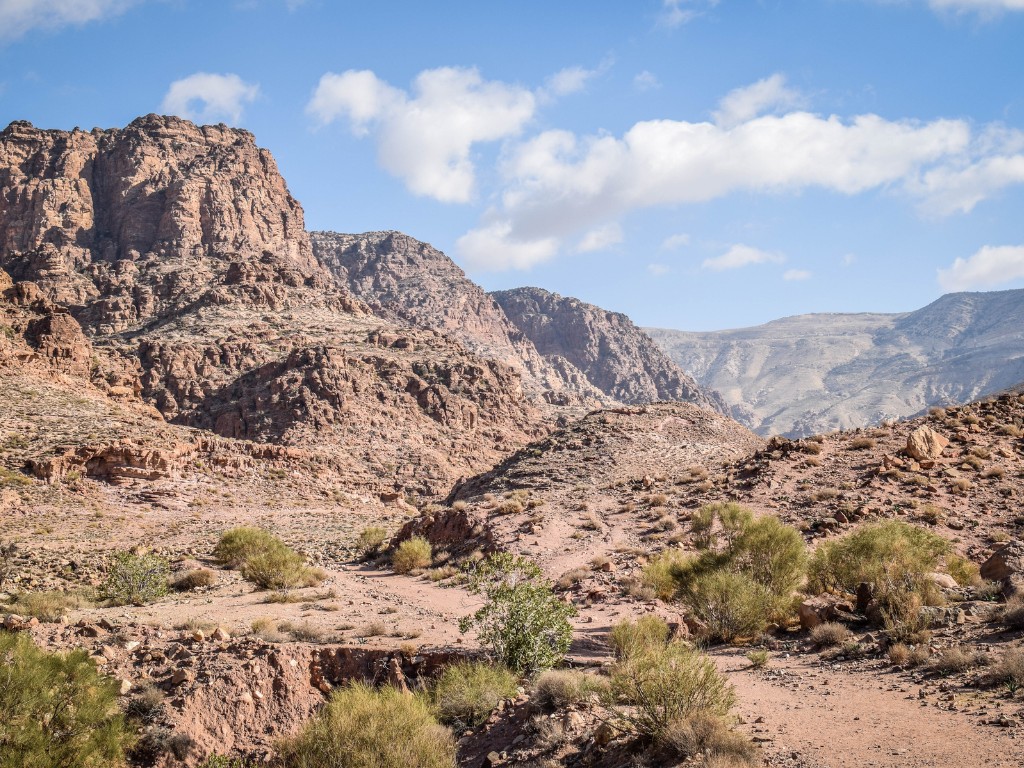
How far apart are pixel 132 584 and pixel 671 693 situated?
53.1 feet

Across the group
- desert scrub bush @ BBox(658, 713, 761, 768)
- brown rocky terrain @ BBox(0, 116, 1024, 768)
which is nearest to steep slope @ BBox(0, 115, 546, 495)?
brown rocky terrain @ BBox(0, 116, 1024, 768)

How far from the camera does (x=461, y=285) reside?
19012cm

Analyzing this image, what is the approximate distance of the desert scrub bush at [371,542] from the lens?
29406mm

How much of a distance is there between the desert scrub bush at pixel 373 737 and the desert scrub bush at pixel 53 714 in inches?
94.7

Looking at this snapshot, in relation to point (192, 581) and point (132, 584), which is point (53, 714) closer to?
point (132, 584)

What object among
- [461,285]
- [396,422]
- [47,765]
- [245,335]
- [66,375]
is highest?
[461,285]

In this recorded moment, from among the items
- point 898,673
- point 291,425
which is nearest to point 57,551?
point 898,673

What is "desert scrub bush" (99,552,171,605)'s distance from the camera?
717 inches

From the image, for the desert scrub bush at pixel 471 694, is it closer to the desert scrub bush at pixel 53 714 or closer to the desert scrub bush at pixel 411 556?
the desert scrub bush at pixel 53 714

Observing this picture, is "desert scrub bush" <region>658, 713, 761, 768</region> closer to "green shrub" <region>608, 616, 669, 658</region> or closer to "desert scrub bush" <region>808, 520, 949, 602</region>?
"green shrub" <region>608, 616, 669, 658</region>

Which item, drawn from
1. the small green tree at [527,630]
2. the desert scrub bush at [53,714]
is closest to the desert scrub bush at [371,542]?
A: the small green tree at [527,630]

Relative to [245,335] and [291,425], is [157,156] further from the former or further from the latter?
[291,425]

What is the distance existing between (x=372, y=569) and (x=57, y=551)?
10.8 meters

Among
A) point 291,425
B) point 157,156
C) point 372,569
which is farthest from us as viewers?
point 157,156
